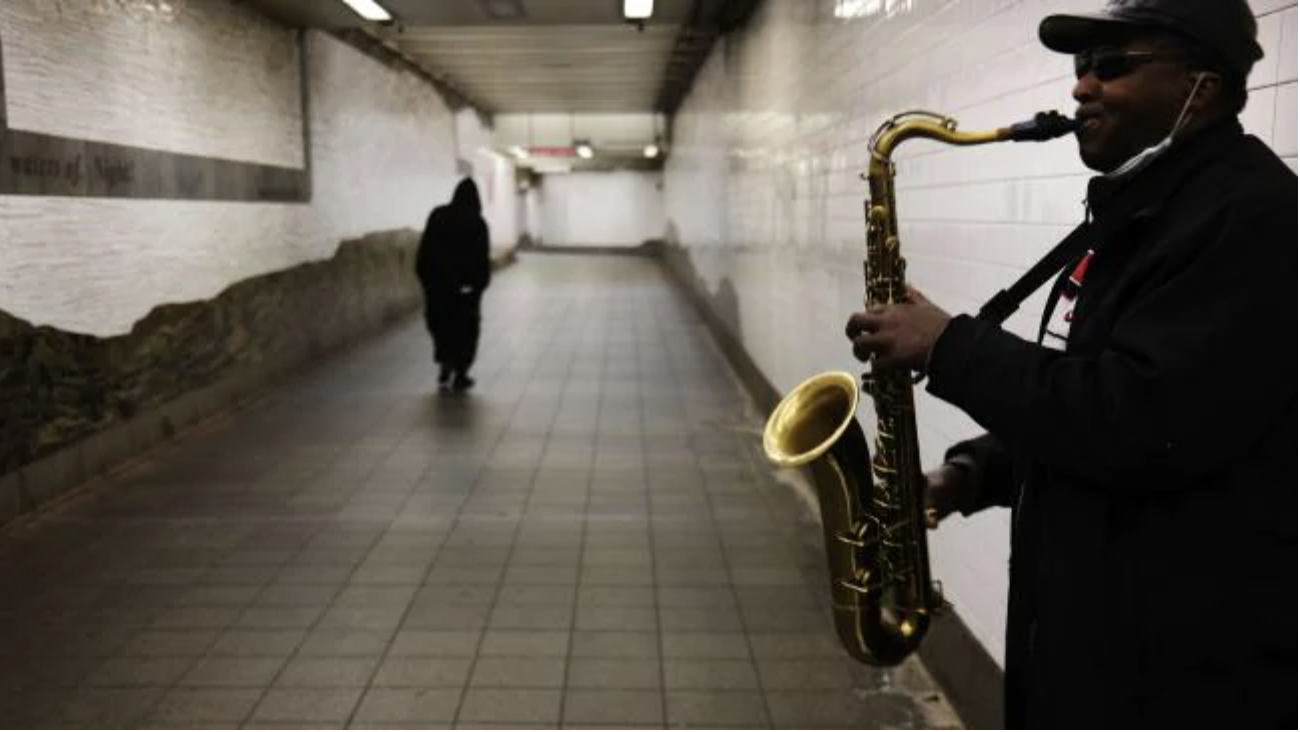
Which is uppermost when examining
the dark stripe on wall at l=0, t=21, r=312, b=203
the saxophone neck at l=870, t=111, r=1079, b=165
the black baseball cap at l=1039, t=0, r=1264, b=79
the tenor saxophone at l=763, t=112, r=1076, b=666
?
the dark stripe on wall at l=0, t=21, r=312, b=203

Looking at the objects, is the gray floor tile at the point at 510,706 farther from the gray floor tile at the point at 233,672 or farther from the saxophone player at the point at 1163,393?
the saxophone player at the point at 1163,393

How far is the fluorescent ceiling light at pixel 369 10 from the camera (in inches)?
320

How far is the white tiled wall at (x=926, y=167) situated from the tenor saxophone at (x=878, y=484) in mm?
671

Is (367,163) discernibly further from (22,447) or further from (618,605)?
(618,605)

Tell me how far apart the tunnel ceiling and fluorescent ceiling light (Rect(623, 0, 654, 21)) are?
10 centimetres

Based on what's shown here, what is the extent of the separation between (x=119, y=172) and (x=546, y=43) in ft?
20.6

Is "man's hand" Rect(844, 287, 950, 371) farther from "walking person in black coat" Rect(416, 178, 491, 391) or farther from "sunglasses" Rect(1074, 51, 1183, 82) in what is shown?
"walking person in black coat" Rect(416, 178, 491, 391)

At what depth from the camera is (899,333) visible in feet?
4.87

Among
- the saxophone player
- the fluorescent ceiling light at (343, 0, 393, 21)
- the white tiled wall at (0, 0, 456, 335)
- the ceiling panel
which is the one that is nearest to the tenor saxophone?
the saxophone player

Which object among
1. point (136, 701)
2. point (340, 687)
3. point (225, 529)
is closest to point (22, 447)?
point (225, 529)

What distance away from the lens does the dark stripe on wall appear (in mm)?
4863

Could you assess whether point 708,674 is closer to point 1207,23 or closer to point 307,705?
point 307,705

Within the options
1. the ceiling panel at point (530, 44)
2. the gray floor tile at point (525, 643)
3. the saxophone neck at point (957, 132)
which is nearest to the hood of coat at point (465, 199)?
the ceiling panel at point (530, 44)

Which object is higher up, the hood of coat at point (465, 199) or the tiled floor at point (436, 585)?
the hood of coat at point (465, 199)
